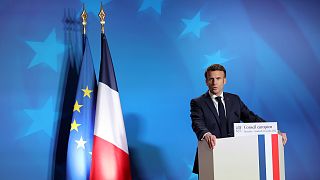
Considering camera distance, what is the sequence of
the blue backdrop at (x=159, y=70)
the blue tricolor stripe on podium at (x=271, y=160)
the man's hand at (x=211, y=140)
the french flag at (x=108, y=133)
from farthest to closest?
1. the blue backdrop at (x=159, y=70)
2. the french flag at (x=108, y=133)
3. the blue tricolor stripe on podium at (x=271, y=160)
4. the man's hand at (x=211, y=140)

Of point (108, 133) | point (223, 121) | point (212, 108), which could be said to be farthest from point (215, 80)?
point (108, 133)

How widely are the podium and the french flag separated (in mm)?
1187

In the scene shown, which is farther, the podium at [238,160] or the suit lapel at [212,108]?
the suit lapel at [212,108]

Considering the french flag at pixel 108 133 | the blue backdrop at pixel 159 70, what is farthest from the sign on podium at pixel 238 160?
the blue backdrop at pixel 159 70

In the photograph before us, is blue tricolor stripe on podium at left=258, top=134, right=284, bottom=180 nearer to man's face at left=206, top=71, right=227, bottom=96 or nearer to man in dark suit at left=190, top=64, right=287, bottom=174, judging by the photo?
man in dark suit at left=190, top=64, right=287, bottom=174

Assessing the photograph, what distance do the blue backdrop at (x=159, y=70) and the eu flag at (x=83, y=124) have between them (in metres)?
0.27

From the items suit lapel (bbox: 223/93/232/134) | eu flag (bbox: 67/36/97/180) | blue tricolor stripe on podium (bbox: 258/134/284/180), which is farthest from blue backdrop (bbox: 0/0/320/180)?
blue tricolor stripe on podium (bbox: 258/134/284/180)

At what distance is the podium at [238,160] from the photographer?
7.85ft

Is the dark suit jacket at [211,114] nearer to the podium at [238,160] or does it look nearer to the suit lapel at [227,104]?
the suit lapel at [227,104]

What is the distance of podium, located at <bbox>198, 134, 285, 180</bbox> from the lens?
2393 millimetres

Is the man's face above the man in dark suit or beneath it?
above

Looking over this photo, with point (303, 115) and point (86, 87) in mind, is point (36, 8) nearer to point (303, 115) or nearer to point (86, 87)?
point (86, 87)

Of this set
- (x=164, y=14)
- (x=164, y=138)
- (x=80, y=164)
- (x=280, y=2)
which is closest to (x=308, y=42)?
(x=280, y=2)

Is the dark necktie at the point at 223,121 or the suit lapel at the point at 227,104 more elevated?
the suit lapel at the point at 227,104
